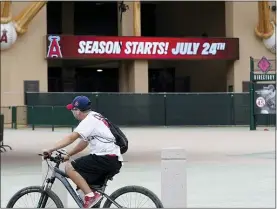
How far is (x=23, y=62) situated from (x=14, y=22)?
8.05 ft

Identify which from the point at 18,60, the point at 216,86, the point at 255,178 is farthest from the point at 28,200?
the point at 216,86

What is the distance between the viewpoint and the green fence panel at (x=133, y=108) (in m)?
34.1

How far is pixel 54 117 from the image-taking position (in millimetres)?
29125

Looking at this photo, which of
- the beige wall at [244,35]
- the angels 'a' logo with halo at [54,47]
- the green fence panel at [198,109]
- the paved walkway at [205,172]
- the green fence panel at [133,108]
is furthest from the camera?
the beige wall at [244,35]

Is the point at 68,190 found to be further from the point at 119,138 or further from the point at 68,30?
the point at 68,30

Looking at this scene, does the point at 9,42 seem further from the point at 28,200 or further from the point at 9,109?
the point at 28,200

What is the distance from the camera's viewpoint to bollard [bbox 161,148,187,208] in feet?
24.2

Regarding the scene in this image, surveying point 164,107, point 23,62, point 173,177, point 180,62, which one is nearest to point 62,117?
point 164,107

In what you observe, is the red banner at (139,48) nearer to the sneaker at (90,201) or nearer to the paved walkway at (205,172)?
the paved walkway at (205,172)

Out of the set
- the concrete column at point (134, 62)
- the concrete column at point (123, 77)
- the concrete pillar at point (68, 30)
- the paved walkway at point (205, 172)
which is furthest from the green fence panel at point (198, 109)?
the paved walkway at point (205, 172)

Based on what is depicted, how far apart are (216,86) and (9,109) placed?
1615cm

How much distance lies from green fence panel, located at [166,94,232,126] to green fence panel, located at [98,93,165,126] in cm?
58

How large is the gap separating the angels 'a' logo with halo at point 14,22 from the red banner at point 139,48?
5.82ft

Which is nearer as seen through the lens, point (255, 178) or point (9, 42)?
point (255, 178)
